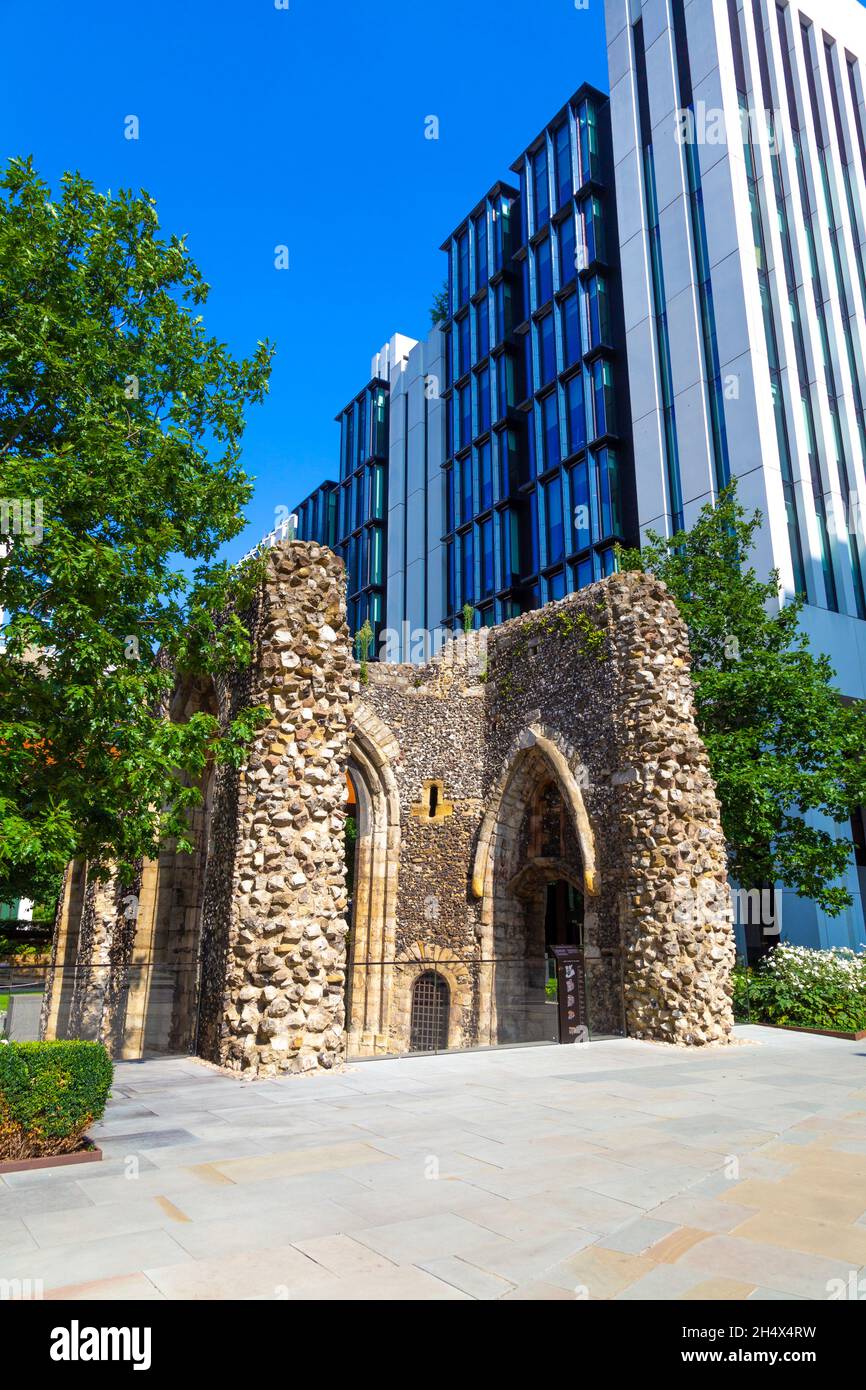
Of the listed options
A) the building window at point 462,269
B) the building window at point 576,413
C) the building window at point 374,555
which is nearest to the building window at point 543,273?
the building window at point 576,413

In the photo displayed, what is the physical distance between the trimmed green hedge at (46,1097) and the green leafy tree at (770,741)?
12.6 meters

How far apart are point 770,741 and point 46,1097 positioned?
48.0 feet

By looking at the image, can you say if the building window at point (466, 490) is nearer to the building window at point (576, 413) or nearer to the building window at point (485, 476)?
the building window at point (485, 476)

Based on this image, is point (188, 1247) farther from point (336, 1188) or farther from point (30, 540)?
point (30, 540)

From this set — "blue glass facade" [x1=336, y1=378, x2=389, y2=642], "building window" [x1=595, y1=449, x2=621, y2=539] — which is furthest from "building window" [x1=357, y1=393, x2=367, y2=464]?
"building window" [x1=595, y1=449, x2=621, y2=539]

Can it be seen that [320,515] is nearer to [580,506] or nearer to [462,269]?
[462,269]

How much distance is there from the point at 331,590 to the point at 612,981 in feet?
25.3

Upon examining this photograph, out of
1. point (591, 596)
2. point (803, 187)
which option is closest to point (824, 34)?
point (803, 187)

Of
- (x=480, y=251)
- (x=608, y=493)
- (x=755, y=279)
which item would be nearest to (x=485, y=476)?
(x=608, y=493)

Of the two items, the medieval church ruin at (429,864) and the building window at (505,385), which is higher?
the building window at (505,385)

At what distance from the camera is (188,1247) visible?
4105 mm

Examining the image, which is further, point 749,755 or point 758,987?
point 749,755

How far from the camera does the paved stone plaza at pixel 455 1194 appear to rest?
378 cm

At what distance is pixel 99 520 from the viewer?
375 inches
